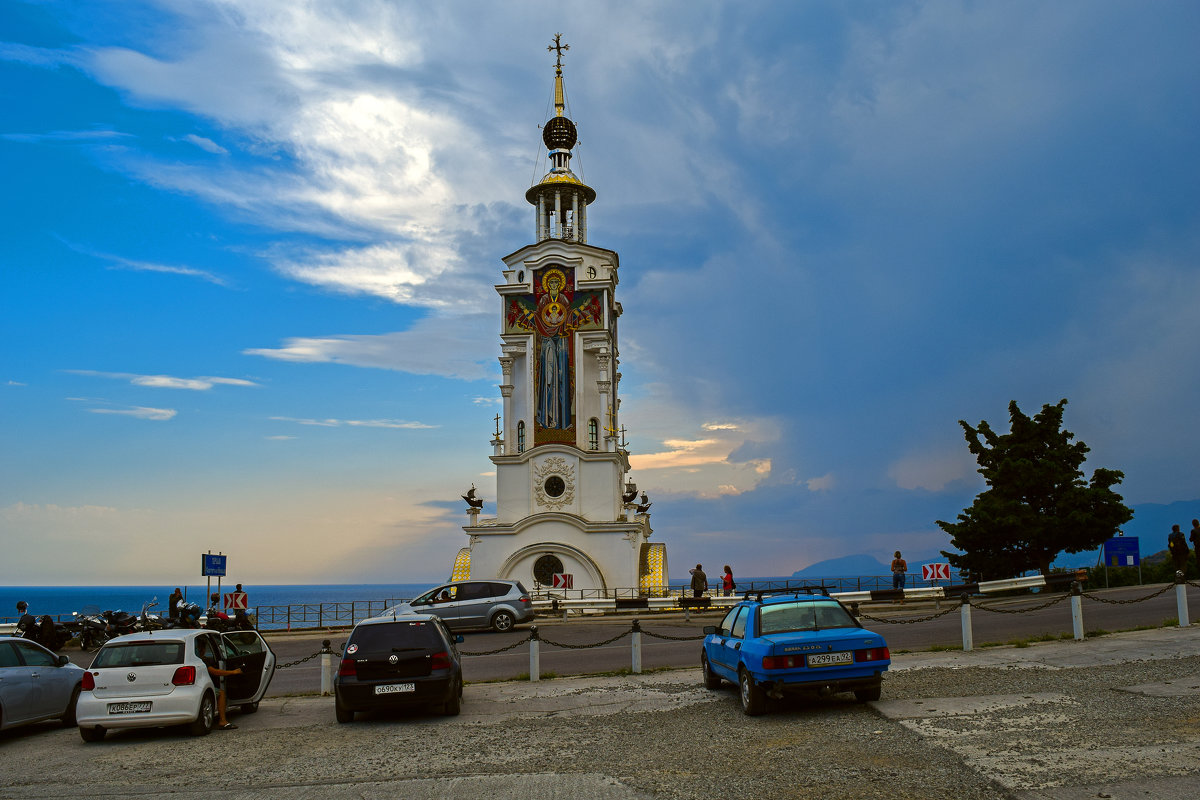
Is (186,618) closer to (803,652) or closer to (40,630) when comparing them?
(40,630)

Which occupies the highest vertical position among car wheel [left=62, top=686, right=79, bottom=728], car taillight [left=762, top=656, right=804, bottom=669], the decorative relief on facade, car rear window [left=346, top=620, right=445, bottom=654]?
the decorative relief on facade

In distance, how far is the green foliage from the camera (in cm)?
3491

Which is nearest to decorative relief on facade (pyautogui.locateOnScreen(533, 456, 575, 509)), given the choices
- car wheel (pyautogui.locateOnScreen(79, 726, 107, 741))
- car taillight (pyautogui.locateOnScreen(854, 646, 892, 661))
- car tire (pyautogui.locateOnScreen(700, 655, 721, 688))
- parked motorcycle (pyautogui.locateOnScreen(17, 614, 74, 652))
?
parked motorcycle (pyautogui.locateOnScreen(17, 614, 74, 652))

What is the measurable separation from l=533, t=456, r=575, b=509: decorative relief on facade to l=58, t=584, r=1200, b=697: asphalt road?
16.3m

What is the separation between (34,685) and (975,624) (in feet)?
61.9

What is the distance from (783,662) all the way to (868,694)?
159 cm

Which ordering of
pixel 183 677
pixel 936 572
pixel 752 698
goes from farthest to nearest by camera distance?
1. pixel 936 572
2. pixel 183 677
3. pixel 752 698

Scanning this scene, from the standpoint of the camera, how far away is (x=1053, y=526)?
3512 cm

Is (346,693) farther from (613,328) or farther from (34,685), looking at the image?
(613,328)

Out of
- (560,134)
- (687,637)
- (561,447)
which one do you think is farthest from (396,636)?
(560,134)

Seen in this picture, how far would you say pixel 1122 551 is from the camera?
3172 centimetres

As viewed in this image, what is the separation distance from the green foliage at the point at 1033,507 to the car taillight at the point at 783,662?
26.6m

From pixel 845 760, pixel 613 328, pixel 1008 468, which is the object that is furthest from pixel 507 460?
pixel 845 760

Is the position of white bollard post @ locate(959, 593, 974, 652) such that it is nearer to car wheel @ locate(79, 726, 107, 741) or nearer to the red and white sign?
car wheel @ locate(79, 726, 107, 741)
